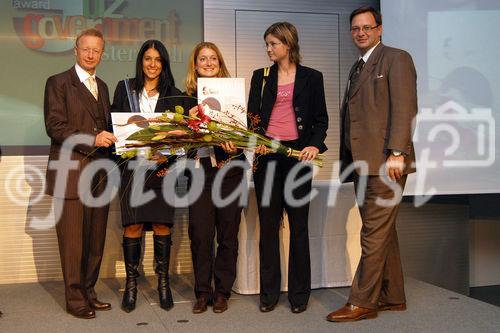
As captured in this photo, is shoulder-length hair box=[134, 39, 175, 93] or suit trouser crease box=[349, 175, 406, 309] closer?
suit trouser crease box=[349, 175, 406, 309]

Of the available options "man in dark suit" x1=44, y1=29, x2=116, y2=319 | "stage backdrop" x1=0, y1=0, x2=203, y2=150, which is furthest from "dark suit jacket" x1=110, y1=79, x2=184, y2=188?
"stage backdrop" x1=0, y1=0, x2=203, y2=150

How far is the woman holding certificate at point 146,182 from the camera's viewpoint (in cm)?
422

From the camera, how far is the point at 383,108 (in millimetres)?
3955

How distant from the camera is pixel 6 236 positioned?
536cm

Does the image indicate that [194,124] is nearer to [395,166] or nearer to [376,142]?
[376,142]

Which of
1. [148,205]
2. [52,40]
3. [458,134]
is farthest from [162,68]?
[458,134]

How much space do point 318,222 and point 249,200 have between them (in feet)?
1.58

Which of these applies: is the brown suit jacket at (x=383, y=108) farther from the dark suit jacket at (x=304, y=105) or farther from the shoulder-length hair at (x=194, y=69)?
the shoulder-length hair at (x=194, y=69)

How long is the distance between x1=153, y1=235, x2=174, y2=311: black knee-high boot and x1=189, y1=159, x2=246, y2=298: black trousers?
6.0 inches

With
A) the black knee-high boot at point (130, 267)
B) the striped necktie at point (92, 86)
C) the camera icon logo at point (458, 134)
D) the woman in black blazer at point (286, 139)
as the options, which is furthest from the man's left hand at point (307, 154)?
the camera icon logo at point (458, 134)

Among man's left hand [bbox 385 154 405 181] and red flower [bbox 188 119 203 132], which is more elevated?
red flower [bbox 188 119 203 132]

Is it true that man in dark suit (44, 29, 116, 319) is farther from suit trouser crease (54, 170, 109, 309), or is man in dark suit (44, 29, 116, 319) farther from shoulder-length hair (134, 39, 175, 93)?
shoulder-length hair (134, 39, 175, 93)

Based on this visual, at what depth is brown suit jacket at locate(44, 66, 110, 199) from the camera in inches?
161

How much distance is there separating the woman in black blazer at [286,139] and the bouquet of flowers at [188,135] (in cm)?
17
